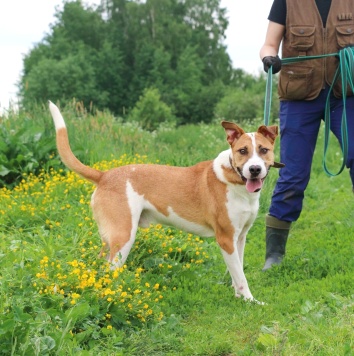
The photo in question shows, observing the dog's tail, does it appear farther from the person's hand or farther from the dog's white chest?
the person's hand

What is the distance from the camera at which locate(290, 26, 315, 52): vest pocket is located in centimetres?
543

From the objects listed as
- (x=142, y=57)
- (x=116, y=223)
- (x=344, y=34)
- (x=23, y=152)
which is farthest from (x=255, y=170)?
(x=142, y=57)

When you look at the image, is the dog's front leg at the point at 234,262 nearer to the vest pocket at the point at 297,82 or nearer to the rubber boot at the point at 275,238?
the rubber boot at the point at 275,238

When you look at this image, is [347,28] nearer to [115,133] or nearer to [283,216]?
[283,216]

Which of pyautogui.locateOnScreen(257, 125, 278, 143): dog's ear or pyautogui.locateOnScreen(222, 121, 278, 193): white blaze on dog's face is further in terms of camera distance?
pyautogui.locateOnScreen(257, 125, 278, 143): dog's ear

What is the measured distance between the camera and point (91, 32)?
58.1m

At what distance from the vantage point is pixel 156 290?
5.27 meters

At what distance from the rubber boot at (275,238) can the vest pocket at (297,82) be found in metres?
1.20

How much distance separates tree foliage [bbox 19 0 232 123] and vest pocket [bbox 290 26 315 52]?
4635cm

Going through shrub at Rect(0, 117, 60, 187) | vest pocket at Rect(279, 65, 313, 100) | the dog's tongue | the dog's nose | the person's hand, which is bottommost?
shrub at Rect(0, 117, 60, 187)

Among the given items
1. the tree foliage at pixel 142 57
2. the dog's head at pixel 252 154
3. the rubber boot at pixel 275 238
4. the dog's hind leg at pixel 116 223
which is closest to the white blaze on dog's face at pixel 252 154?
the dog's head at pixel 252 154

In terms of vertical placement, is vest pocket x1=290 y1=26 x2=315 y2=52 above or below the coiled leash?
above

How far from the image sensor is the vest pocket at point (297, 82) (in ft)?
17.9

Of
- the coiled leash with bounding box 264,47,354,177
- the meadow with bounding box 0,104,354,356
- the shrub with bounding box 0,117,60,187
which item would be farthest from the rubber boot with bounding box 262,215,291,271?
the shrub with bounding box 0,117,60,187
